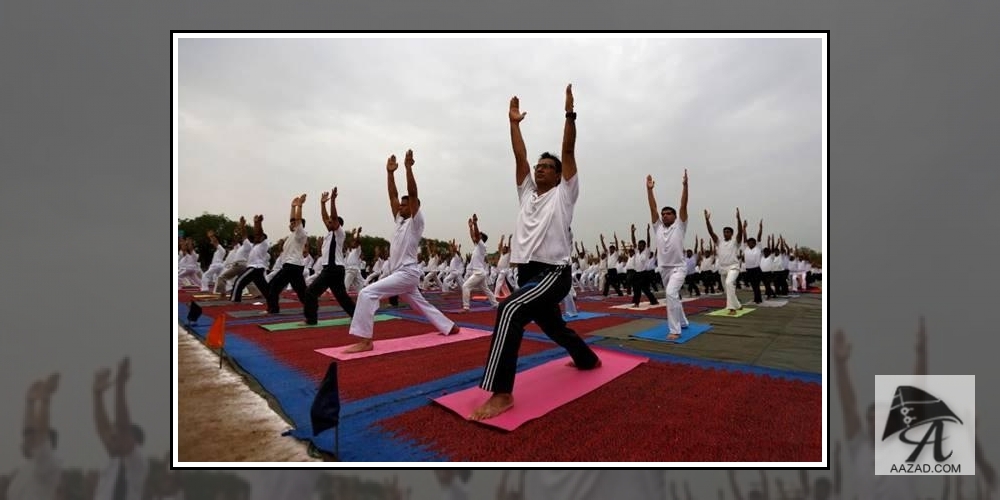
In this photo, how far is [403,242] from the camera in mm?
5250

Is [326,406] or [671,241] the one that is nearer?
[326,406]

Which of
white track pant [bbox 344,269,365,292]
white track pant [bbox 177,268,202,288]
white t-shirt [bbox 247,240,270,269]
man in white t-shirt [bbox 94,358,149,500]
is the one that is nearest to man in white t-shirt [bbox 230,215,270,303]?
white t-shirt [bbox 247,240,270,269]

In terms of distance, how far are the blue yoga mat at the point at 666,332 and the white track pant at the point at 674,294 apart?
13cm

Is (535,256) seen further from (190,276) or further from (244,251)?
(190,276)

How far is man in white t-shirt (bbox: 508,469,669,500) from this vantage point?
284cm

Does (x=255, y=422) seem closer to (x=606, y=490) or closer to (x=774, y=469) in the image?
(x=606, y=490)

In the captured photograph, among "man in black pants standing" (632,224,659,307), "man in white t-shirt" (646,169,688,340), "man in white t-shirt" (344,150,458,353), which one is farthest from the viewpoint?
"man in black pants standing" (632,224,659,307)

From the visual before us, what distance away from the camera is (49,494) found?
296 centimetres

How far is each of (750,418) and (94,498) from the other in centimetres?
439

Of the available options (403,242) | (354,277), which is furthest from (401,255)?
(354,277)

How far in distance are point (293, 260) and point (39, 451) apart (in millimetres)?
4930

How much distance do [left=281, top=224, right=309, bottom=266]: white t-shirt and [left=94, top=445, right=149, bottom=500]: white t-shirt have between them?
4.83m

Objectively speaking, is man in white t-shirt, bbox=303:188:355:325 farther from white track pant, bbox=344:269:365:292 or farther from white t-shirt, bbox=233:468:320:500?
white track pant, bbox=344:269:365:292

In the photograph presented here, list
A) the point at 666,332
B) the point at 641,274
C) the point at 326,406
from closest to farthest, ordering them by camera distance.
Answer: the point at 326,406, the point at 666,332, the point at 641,274
